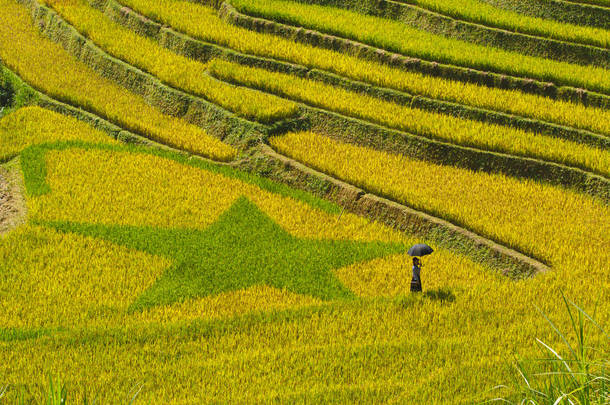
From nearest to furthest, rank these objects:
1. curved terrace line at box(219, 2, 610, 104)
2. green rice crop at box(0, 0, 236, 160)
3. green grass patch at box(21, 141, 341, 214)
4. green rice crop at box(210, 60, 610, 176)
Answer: green grass patch at box(21, 141, 341, 214), green rice crop at box(210, 60, 610, 176), green rice crop at box(0, 0, 236, 160), curved terrace line at box(219, 2, 610, 104)

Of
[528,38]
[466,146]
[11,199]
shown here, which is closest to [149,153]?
[11,199]

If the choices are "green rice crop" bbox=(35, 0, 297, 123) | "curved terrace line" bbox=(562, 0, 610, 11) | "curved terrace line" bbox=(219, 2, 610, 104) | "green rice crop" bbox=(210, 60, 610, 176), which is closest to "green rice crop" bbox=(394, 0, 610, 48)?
"curved terrace line" bbox=(562, 0, 610, 11)

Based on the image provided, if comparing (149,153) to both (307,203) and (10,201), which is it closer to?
(10,201)

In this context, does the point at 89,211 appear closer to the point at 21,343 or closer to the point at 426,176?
the point at 21,343

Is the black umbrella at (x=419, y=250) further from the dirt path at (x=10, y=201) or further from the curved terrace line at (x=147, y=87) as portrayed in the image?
the dirt path at (x=10, y=201)

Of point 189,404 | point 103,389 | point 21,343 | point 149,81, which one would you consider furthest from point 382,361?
point 149,81

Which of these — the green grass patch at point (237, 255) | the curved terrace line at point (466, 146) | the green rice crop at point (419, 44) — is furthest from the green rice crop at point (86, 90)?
the green rice crop at point (419, 44)

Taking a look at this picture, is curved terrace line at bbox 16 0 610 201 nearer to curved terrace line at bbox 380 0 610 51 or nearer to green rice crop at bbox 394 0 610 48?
curved terrace line at bbox 380 0 610 51
